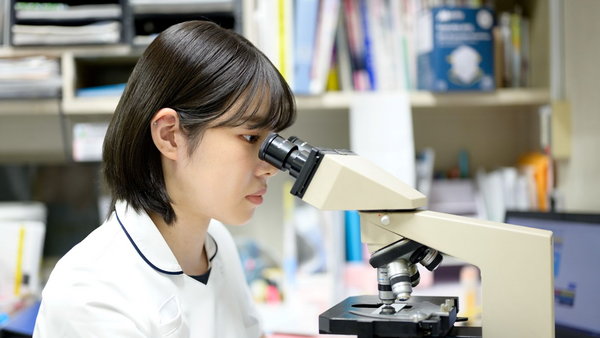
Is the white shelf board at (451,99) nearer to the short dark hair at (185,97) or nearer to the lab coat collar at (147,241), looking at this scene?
the short dark hair at (185,97)

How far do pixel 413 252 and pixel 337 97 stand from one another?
2.99 ft

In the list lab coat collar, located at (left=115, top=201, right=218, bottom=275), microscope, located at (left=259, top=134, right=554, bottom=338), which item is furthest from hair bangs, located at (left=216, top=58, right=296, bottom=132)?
lab coat collar, located at (left=115, top=201, right=218, bottom=275)

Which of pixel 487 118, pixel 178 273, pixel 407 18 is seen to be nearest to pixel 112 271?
pixel 178 273

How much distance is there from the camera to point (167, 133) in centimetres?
88

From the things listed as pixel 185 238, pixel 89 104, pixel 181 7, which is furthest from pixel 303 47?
pixel 185 238

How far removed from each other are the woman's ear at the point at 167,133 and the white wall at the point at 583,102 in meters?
1.16

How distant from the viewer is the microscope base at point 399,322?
2.23 feet

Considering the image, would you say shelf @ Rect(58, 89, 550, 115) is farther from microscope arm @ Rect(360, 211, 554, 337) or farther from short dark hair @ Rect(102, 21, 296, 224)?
microscope arm @ Rect(360, 211, 554, 337)

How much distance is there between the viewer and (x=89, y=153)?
1.61m

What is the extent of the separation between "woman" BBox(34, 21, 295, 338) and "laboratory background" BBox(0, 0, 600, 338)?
1.85ft

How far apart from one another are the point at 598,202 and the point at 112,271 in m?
1.27

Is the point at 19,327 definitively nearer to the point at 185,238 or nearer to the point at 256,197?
the point at 185,238

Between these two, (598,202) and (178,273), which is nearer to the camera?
(178,273)

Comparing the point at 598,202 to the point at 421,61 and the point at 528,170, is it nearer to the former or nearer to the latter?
the point at 528,170
